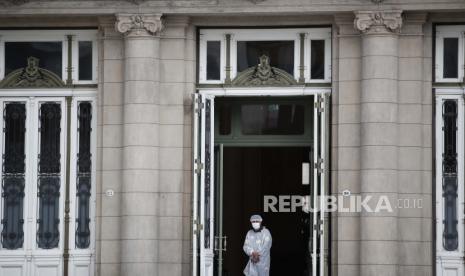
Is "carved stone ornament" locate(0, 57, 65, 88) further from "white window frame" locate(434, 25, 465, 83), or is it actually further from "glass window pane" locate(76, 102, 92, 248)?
"white window frame" locate(434, 25, 465, 83)

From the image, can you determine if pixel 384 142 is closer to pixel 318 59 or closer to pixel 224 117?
pixel 318 59

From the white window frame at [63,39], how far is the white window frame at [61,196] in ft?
1.14

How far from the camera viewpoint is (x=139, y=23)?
20172 millimetres

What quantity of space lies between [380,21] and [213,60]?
3218mm

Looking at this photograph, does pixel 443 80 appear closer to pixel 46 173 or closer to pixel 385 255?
pixel 385 255

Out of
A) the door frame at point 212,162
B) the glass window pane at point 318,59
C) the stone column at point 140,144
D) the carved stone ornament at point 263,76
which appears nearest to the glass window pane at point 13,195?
the stone column at point 140,144

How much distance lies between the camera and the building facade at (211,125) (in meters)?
19.9

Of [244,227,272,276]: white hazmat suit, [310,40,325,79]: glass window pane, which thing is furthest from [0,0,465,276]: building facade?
[244,227,272,276]: white hazmat suit

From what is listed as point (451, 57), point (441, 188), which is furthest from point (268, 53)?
point (441, 188)

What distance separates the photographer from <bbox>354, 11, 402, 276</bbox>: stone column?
19.5 metres

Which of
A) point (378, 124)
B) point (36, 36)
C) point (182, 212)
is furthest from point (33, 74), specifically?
point (378, 124)

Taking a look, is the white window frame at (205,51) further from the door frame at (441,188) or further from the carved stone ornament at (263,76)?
the door frame at (441,188)

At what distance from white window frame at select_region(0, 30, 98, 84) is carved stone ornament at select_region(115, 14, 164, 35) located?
0.91 metres

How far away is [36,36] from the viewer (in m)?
21.1
